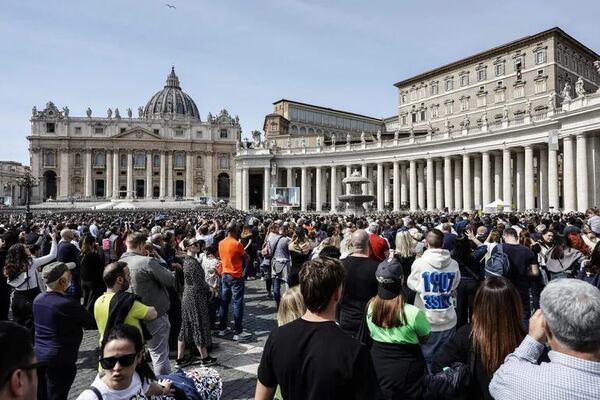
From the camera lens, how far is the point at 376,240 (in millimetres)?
8695

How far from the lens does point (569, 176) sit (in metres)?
34.2

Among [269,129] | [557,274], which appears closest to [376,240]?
[557,274]

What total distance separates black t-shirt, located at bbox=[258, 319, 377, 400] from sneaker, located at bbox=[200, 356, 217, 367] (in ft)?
15.6

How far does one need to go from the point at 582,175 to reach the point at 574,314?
120 feet

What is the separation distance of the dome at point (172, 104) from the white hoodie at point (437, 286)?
380 ft

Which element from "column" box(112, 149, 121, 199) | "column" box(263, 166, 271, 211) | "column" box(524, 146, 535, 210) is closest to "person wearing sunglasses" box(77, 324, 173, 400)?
"column" box(524, 146, 535, 210)

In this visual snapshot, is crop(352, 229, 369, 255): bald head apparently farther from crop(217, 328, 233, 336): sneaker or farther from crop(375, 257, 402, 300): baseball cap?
crop(217, 328, 233, 336): sneaker

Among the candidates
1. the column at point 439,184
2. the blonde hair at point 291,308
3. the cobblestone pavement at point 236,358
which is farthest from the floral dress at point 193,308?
the column at point 439,184

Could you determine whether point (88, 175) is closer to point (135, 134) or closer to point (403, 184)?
point (135, 134)

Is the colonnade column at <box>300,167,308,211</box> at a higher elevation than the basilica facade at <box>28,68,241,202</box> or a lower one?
lower

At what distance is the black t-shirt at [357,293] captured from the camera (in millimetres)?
5480

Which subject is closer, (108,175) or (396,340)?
(396,340)

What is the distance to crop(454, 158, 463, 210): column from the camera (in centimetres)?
4822

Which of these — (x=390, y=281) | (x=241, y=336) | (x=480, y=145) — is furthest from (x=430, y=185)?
(x=390, y=281)
